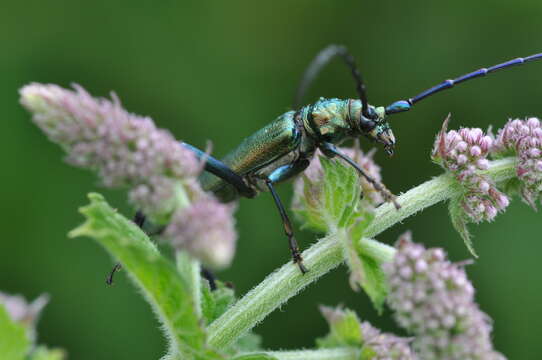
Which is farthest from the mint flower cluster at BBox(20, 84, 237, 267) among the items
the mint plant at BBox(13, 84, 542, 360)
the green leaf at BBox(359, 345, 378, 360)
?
the green leaf at BBox(359, 345, 378, 360)

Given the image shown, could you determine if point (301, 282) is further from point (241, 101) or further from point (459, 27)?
point (459, 27)

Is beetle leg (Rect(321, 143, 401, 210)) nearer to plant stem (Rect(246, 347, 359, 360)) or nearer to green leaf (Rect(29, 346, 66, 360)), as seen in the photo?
plant stem (Rect(246, 347, 359, 360))

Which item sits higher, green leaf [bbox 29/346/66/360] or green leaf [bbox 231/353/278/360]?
green leaf [bbox 29/346/66/360]

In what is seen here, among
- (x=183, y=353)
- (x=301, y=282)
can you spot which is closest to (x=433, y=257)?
(x=301, y=282)

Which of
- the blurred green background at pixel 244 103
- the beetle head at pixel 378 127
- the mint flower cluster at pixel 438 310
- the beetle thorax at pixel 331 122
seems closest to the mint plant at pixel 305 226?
the mint flower cluster at pixel 438 310

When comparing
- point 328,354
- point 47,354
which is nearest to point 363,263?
point 328,354
